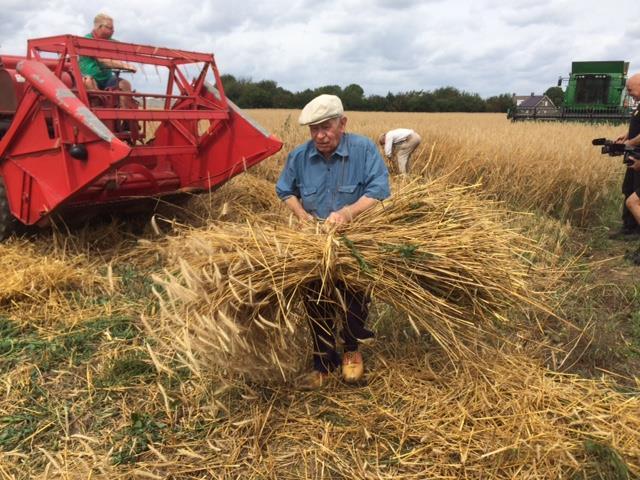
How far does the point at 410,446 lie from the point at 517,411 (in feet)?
1.73

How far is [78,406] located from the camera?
269 centimetres

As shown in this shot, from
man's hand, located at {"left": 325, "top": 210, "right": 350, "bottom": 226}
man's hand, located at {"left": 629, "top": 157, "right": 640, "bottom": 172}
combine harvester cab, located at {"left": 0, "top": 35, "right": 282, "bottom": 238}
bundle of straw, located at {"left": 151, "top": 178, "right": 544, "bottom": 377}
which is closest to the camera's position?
bundle of straw, located at {"left": 151, "top": 178, "right": 544, "bottom": 377}

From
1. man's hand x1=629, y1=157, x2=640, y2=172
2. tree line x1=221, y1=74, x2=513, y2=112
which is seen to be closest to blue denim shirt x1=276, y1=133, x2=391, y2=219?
man's hand x1=629, y1=157, x2=640, y2=172

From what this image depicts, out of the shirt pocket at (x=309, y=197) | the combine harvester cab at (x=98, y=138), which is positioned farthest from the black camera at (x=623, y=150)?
the shirt pocket at (x=309, y=197)

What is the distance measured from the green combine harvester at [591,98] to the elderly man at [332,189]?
1579 cm

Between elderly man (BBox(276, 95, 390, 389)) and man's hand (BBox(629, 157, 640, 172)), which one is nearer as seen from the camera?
elderly man (BBox(276, 95, 390, 389))

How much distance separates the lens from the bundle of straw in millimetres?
2205

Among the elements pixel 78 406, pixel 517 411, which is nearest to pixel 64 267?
pixel 78 406

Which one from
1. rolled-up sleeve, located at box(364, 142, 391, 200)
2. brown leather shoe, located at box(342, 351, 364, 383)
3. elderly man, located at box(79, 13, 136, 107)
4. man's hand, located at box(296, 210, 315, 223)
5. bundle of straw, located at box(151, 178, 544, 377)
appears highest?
elderly man, located at box(79, 13, 136, 107)

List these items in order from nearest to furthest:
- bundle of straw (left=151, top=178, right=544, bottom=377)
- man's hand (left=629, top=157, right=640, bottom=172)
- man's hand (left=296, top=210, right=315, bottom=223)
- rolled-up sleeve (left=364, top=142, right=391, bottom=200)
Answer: bundle of straw (left=151, top=178, right=544, bottom=377), man's hand (left=296, top=210, right=315, bottom=223), rolled-up sleeve (left=364, top=142, right=391, bottom=200), man's hand (left=629, top=157, right=640, bottom=172)

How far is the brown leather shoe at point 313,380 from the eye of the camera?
279 centimetres

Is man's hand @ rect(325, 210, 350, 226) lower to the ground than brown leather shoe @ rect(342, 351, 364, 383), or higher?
higher

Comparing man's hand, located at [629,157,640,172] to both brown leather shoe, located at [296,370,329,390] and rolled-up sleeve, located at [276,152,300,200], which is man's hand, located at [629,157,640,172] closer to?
rolled-up sleeve, located at [276,152,300,200]

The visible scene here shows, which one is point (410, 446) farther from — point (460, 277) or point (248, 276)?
point (248, 276)
